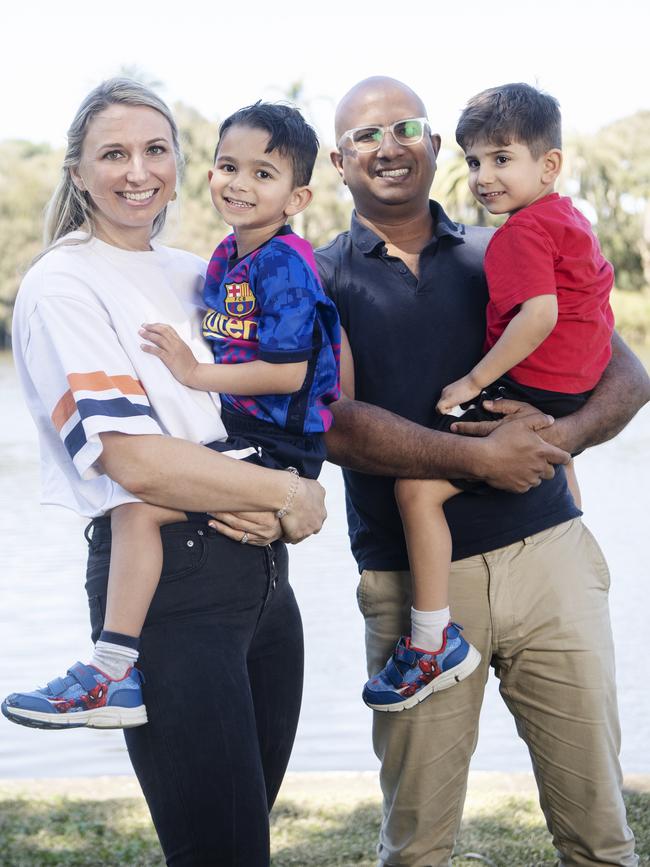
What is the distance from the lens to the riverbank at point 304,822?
12.2 feet

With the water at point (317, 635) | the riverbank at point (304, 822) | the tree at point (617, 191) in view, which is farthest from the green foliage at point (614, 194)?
the riverbank at point (304, 822)

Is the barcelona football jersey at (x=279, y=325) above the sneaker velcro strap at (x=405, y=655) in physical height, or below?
above

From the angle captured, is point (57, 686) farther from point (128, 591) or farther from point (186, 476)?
point (186, 476)

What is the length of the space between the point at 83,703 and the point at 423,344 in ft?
3.90

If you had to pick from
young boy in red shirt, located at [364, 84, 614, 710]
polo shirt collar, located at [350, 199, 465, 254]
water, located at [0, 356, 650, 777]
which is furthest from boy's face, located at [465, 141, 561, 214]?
water, located at [0, 356, 650, 777]

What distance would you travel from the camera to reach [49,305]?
213 cm

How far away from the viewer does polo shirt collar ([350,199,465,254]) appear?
288 centimetres

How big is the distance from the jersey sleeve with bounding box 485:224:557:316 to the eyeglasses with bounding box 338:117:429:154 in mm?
361

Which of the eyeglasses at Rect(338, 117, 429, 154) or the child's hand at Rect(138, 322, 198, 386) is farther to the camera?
the eyeglasses at Rect(338, 117, 429, 154)

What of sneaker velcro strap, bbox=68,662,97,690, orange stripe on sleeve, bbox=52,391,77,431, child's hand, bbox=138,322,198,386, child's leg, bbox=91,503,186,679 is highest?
child's hand, bbox=138,322,198,386

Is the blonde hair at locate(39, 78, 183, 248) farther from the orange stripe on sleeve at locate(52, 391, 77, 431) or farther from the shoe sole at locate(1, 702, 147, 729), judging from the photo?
the shoe sole at locate(1, 702, 147, 729)

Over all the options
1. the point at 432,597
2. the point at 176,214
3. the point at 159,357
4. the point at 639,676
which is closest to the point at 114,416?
the point at 159,357

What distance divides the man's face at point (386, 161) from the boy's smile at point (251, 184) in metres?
0.45

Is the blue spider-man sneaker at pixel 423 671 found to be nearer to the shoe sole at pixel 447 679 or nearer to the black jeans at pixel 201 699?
the shoe sole at pixel 447 679
